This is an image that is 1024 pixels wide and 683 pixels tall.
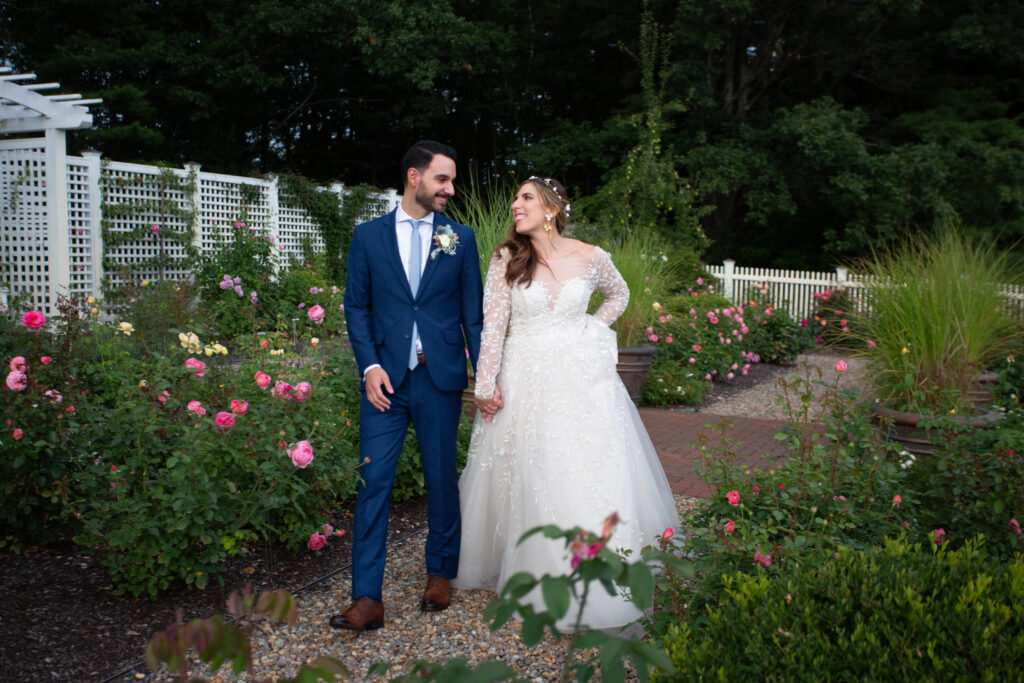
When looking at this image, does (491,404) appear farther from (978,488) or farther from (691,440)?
(691,440)

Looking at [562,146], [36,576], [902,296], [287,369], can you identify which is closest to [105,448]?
[36,576]

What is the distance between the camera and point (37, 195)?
10906 millimetres

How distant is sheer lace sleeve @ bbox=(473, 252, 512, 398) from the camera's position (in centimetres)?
353

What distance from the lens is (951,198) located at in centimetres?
1686

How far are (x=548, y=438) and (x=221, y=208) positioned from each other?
10.9m

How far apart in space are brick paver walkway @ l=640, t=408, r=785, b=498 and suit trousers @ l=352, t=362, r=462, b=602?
2042mm

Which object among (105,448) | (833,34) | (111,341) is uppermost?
(833,34)

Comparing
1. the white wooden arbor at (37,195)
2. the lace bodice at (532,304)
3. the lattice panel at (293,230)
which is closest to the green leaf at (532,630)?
the lace bodice at (532,304)

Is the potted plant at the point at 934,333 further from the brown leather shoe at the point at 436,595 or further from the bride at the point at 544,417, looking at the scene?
the brown leather shoe at the point at 436,595

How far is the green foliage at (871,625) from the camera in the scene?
1.82 meters

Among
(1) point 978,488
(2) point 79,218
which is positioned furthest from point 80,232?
(1) point 978,488

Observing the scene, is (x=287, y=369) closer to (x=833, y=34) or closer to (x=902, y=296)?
(x=902, y=296)

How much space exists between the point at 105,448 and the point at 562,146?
669 inches

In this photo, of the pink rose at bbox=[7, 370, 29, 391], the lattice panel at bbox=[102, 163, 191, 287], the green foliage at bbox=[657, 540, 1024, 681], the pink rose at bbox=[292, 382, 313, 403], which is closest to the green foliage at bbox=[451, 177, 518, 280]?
the pink rose at bbox=[292, 382, 313, 403]
